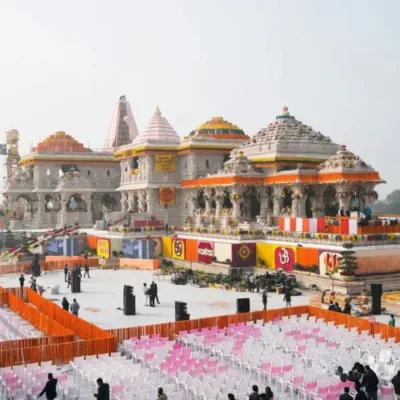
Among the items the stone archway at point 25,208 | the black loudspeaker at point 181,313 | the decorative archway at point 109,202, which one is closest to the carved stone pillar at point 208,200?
the decorative archway at point 109,202

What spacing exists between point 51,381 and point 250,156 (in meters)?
37.9

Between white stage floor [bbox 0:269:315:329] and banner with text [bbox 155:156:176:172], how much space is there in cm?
2084

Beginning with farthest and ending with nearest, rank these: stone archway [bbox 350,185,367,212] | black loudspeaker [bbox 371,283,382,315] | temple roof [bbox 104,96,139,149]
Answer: temple roof [bbox 104,96,139,149] < stone archway [bbox 350,185,367,212] < black loudspeaker [bbox 371,283,382,315]

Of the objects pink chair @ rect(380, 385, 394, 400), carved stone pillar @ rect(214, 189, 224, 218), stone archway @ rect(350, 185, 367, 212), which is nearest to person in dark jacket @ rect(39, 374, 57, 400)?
pink chair @ rect(380, 385, 394, 400)

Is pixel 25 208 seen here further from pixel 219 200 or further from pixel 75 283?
pixel 75 283

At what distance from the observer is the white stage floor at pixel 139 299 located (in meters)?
24.7

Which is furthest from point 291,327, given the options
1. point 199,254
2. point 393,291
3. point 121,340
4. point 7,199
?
point 7,199

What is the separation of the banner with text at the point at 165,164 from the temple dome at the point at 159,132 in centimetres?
158

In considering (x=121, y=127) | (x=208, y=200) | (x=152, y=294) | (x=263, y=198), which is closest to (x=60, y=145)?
(x=121, y=127)

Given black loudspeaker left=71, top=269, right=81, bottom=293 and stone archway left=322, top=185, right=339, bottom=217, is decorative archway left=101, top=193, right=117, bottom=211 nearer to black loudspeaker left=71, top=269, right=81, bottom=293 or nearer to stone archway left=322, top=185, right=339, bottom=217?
stone archway left=322, top=185, right=339, bottom=217

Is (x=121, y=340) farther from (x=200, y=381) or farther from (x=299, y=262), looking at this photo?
(x=299, y=262)

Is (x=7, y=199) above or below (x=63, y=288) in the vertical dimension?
above

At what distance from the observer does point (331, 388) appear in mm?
13648

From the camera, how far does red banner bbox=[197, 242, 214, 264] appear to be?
3956 cm
